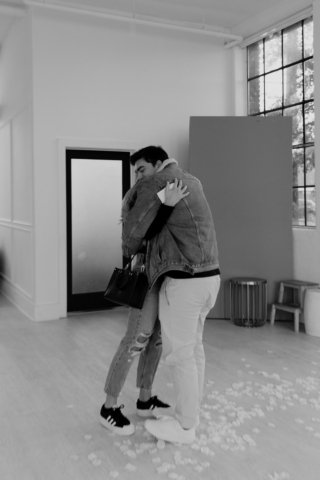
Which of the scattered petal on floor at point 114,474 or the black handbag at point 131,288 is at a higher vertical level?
the black handbag at point 131,288

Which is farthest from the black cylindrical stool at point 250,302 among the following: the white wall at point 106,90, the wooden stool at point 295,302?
the white wall at point 106,90

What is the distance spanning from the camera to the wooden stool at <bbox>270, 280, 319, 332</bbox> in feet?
17.8

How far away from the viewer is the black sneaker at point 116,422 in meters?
2.90

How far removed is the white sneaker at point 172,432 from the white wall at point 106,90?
352cm

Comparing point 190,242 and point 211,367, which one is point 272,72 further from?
point 190,242

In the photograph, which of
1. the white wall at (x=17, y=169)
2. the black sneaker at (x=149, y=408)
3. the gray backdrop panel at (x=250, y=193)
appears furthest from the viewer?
the white wall at (x=17, y=169)

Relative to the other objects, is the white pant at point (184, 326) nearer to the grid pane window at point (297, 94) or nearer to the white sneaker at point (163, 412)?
the white sneaker at point (163, 412)

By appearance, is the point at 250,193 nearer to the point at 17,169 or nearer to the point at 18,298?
the point at 17,169

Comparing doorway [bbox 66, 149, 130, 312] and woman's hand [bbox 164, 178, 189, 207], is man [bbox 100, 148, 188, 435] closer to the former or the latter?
woman's hand [bbox 164, 178, 189, 207]

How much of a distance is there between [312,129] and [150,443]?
4.23m

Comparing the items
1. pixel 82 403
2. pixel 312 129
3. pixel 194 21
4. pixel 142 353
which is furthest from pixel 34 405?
pixel 194 21

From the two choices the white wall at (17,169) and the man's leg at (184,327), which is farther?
the white wall at (17,169)

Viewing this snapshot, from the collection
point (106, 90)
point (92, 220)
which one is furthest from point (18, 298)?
point (106, 90)

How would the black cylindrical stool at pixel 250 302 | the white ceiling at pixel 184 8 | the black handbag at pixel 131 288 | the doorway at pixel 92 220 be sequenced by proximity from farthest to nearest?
the doorway at pixel 92 220, the white ceiling at pixel 184 8, the black cylindrical stool at pixel 250 302, the black handbag at pixel 131 288
